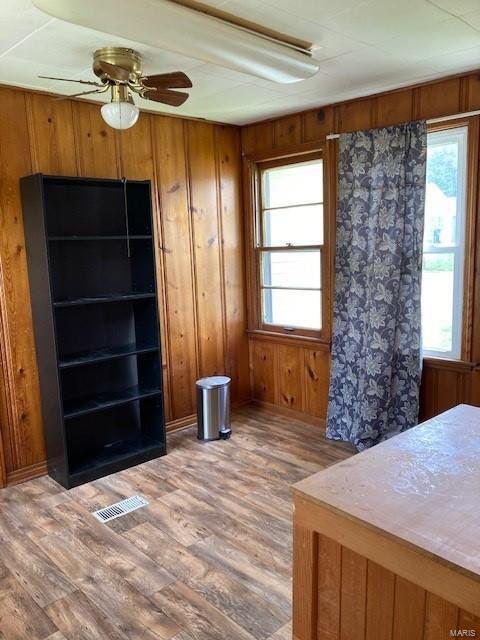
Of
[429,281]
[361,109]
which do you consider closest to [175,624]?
[429,281]

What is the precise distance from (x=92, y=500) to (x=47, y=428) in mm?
609

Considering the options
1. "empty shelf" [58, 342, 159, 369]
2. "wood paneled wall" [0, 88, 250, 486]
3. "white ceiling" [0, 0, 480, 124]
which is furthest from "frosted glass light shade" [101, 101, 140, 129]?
"empty shelf" [58, 342, 159, 369]

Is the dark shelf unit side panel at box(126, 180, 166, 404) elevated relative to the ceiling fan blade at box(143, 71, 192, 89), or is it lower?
lower

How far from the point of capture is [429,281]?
3426mm

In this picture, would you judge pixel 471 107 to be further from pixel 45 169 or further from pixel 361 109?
pixel 45 169

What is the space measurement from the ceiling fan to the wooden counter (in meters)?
1.90

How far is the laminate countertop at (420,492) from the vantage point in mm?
1250

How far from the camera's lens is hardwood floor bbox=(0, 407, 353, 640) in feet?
6.75

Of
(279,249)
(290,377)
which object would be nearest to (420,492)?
(290,377)

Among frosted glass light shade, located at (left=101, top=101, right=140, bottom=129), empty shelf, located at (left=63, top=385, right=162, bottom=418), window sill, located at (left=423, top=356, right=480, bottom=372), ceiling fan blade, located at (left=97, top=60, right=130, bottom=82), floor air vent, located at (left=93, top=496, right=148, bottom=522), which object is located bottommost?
floor air vent, located at (left=93, top=496, right=148, bottom=522)

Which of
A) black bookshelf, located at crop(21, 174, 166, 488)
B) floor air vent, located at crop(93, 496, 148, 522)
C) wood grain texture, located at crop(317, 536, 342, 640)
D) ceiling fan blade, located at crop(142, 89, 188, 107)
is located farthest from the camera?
black bookshelf, located at crop(21, 174, 166, 488)

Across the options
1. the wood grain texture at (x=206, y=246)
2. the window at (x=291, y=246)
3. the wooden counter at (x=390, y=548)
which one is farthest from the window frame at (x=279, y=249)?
the wooden counter at (x=390, y=548)

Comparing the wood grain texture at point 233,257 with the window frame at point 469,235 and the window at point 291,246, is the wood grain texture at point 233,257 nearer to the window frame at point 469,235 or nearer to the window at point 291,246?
the window at point 291,246

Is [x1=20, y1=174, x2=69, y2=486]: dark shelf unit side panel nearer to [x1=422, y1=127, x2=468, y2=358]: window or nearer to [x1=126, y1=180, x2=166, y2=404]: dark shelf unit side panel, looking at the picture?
[x1=126, y1=180, x2=166, y2=404]: dark shelf unit side panel
